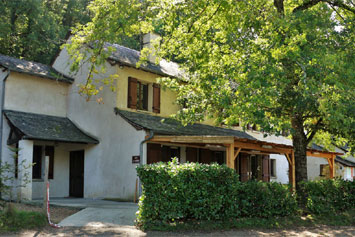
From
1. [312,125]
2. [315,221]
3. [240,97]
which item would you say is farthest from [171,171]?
[312,125]

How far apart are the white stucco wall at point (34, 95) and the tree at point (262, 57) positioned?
5131mm

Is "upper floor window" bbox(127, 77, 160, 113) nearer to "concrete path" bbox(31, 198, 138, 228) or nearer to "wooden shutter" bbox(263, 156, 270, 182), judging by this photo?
"concrete path" bbox(31, 198, 138, 228)

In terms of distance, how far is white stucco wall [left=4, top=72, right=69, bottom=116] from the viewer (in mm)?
15906

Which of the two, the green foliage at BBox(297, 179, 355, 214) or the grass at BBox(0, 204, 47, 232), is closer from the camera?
the grass at BBox(0, 204, 47, 232)

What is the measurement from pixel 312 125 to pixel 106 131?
26.8ft

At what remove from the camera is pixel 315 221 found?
10.5 meters

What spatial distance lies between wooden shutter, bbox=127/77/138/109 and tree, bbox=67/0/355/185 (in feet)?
9.18

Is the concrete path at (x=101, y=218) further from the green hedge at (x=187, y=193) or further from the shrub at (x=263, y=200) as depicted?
the shrub at (x=263, y=200)

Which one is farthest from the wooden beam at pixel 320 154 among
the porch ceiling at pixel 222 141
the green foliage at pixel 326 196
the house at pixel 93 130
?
the green foliage at pixel 326 196

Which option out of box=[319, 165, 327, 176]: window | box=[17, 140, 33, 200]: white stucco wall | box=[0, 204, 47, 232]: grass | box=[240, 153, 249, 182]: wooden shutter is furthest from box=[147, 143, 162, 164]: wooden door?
box=[319, 165, 327, 176]: window

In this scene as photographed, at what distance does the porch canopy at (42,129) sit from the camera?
47.3 ft

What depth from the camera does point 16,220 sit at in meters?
8.96

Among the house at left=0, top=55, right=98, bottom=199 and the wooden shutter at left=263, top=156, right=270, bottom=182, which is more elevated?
the house at left=0, top=55, right=98, bottom=199

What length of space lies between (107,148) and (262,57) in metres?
8.08
